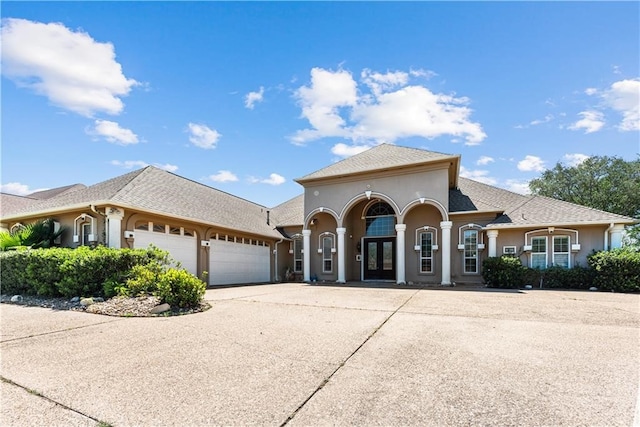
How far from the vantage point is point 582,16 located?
8.66 metres

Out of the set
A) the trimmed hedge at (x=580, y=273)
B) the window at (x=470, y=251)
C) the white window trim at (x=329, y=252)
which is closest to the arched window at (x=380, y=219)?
the white window trim at (x=329, y=252)

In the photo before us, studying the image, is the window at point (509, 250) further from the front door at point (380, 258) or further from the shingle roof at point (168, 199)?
the shingle roof at point (168, 199)

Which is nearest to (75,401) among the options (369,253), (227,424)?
(227,424)

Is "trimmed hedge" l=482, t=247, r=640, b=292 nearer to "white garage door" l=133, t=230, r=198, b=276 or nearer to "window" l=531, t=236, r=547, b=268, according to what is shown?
"window" l=531, t=236, r=547, b=268

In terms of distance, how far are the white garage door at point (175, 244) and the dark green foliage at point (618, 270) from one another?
16265mm

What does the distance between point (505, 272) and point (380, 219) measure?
647 cm

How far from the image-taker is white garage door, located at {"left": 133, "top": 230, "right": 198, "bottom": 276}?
38.8ft

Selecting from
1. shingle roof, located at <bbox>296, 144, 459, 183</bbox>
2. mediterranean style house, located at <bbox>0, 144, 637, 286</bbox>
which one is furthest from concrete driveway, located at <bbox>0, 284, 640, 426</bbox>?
shingle roof, located at <bbox>296, 144, 459, 183</bbox>

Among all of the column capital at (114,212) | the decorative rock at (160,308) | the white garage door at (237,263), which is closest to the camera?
the decorative rock at (160,308)

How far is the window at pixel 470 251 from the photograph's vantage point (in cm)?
1555

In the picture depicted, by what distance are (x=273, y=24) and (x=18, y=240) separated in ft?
38.4

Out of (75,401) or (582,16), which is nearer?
(75,401)

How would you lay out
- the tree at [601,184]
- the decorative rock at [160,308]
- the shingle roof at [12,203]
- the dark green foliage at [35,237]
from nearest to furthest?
1. the decorative rock at [160,308]
2. the dark green foliage at [35,237]
3. the shingle roof at [12,203]
4. the tree at [601,184]

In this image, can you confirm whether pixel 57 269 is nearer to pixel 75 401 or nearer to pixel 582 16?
pixel 75 401
